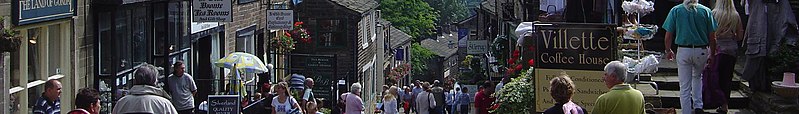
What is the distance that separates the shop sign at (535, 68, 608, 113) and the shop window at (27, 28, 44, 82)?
5.85 metres

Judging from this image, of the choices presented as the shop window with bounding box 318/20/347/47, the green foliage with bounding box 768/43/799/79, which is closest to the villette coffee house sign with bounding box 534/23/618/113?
the green foliage with bounding box 768/43/799/79

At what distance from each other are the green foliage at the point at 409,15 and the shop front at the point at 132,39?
4280 centimetres

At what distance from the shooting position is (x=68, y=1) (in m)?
13.8

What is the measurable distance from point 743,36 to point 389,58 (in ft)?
147

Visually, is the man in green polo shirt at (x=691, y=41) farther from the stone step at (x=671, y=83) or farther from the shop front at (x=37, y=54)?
the shop front at (x=37, y=54)

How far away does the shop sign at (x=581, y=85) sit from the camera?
9273mm

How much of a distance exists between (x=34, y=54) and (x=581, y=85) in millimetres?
6374

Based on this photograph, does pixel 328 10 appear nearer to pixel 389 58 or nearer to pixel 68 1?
pixel 68 1

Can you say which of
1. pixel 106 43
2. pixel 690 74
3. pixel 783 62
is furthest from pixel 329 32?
pixel 690 74

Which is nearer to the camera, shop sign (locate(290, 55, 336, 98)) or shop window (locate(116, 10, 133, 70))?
shop window (locate(116, 10, 133, 70))

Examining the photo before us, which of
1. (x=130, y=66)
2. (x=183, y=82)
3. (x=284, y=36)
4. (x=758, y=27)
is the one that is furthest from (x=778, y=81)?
(x=284, y=36)

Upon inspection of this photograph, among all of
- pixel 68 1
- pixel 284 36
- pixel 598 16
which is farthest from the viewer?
pixel 284 36

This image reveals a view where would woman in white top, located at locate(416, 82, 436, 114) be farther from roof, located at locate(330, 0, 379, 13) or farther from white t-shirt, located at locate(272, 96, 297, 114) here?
white t-shirt, located at locate(272, 96, 297, 114)

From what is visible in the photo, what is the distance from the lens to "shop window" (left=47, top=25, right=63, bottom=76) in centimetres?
1366
